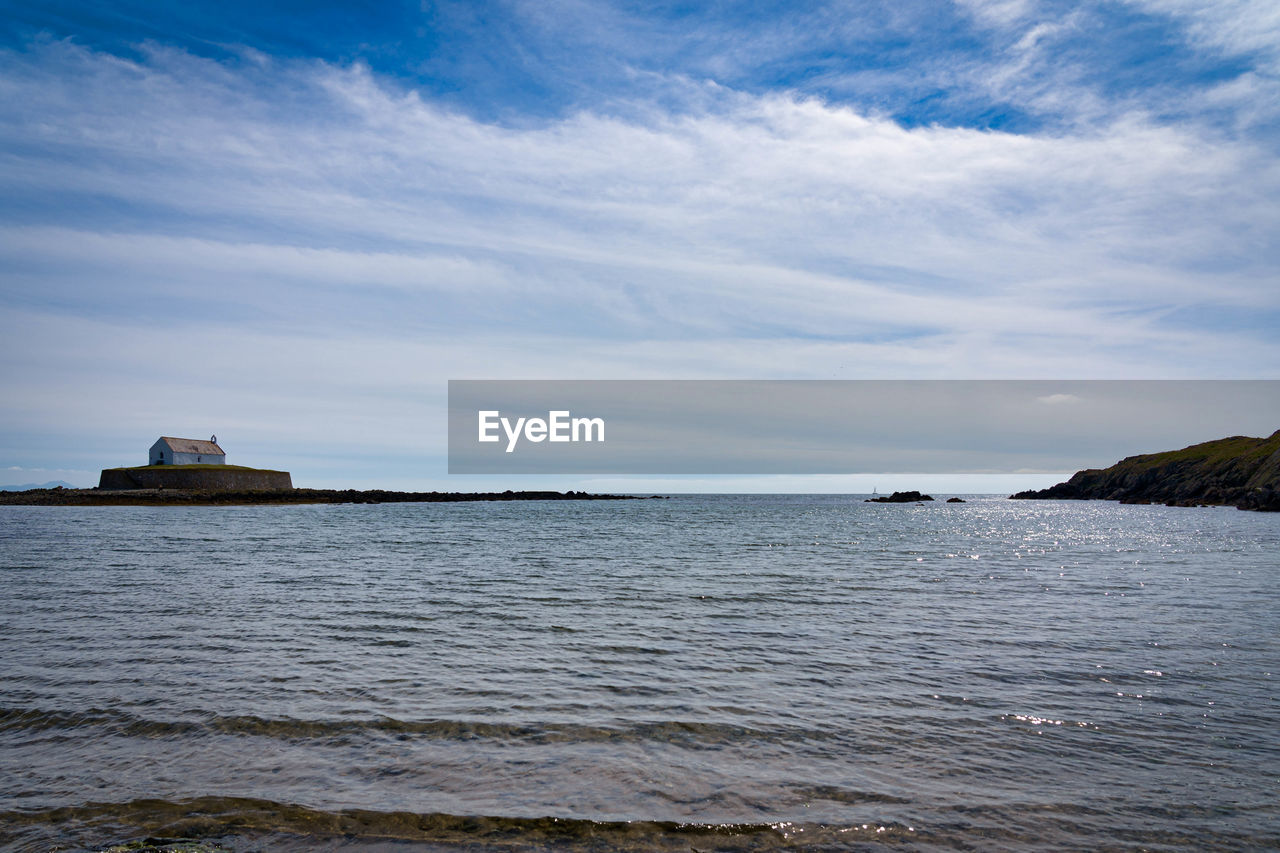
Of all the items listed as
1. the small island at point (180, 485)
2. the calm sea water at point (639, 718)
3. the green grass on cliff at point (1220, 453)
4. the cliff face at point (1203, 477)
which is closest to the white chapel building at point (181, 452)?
the small island at point (180, 485)

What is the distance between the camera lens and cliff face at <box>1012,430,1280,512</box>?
107 metres

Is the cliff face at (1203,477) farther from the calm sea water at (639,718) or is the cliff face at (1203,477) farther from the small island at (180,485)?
the small island at (180,485)

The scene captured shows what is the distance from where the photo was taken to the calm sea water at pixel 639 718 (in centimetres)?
789

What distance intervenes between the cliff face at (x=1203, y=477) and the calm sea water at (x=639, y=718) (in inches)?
4160

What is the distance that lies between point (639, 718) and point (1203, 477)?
16249 centimetres

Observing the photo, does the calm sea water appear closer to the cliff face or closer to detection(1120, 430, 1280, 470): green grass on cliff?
the cliff face

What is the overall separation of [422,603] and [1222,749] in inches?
778

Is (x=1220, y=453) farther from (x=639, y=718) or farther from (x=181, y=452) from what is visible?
A: (x=181, y=452)

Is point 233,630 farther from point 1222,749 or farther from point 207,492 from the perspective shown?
point 207,492

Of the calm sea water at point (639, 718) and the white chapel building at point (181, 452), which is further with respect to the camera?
the white chapel building at point (181, 452)

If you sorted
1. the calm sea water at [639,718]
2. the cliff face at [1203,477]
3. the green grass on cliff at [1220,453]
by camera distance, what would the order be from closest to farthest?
the calm sea water at [639,718] < the cliff face at [1203,477] < the green grass on cliff at [1220,453]

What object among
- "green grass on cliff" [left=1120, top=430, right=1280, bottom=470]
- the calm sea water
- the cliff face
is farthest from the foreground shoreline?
"green grass on cliff" [left=1120, top=430, right=1280, bottom=470]

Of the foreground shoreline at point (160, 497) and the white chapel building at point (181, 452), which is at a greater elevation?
the white chapel building at point (181, 452)

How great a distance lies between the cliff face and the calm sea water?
347 feet
